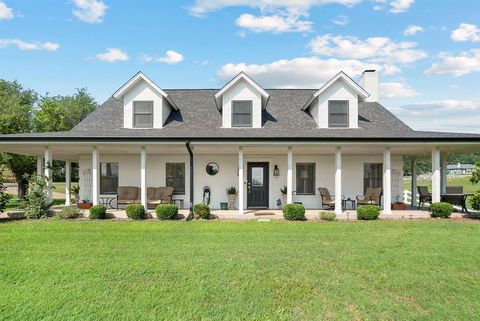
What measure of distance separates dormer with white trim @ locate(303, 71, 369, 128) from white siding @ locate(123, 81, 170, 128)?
22.1ft

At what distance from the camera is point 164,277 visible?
6.31m

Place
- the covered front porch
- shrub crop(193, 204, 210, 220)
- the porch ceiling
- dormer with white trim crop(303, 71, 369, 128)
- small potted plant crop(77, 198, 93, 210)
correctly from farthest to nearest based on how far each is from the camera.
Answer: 1. the covered front porch
2. small potted plant crop(77, 198, 93, 210)
3. dormer with white trim crop(303, 71, 369, 128)
4. the porch ceiling
5. shrub crop(193, 204, 210, 220)

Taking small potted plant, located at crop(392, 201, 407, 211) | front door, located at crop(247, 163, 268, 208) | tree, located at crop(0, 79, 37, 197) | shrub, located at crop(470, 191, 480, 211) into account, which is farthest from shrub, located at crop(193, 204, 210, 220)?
tree, located at crop(0, 79, 37, 197)

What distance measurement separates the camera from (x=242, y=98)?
52.2ft

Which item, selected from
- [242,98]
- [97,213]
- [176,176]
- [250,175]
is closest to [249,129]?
[242,98]

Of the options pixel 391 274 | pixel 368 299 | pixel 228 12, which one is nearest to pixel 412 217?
pixel 391 274

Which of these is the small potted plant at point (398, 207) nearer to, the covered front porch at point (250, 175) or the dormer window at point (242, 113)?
the covered front porch at point (250, 175)

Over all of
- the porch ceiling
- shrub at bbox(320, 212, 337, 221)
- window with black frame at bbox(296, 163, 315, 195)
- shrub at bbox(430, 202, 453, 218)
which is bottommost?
shrub at bbox(320, 212, 337, 221)

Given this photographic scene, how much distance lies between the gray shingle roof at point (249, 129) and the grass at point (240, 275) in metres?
4.43

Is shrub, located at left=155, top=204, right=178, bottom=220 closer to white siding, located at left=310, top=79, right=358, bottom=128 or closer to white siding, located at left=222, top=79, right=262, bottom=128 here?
white siding, located at left=222, top=79, right=262, bottom=128

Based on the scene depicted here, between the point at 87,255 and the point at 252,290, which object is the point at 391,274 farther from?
the point at 87,255

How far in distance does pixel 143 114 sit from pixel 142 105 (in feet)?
1.30

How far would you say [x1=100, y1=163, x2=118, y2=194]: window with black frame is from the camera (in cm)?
1759

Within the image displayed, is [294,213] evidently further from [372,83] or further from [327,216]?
[372,83]
